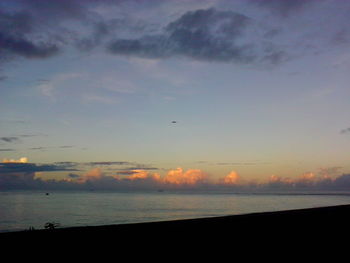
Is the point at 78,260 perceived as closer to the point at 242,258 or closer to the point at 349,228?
the point at 242,258

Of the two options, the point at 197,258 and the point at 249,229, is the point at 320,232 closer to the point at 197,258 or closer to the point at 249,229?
the point at 249,229

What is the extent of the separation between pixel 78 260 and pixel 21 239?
432cm

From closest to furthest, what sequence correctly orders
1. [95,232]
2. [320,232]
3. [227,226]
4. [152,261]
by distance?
[152,261] < [320,232] < [95,232] < [227,226]

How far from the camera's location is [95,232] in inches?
518

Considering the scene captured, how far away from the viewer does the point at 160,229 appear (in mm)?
13812

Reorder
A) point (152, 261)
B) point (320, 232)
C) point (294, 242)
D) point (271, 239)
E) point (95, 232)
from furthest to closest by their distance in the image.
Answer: point (95, 232), point (320, 232), point (271, 239), point (294, 242), point (152, 261)

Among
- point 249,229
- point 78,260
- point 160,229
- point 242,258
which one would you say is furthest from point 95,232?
point 242,258

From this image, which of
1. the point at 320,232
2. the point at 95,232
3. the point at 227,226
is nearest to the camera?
the point at 320,232

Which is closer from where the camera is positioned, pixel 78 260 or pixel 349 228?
pixel 78 260

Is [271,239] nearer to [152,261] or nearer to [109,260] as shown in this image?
[152,261]

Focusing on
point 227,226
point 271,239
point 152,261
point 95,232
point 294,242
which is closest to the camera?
point 152,261

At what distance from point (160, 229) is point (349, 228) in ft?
23.2

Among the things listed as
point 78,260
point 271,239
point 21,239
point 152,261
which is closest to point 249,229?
point 271,239

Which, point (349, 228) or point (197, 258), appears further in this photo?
point (349, 228)
